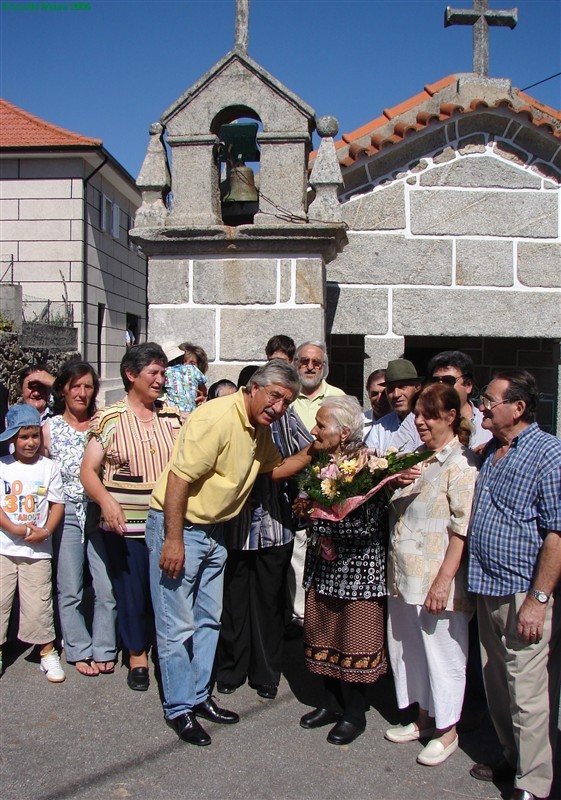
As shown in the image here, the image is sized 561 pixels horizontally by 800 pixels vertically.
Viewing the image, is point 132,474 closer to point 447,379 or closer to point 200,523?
point 200,523

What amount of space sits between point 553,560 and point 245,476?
1425 millimetres

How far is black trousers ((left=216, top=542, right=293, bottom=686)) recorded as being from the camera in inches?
154

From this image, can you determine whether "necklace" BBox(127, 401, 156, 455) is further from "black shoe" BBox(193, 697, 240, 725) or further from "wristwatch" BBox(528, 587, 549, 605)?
"wristwatch" BBox(528, 587, 549, 605)

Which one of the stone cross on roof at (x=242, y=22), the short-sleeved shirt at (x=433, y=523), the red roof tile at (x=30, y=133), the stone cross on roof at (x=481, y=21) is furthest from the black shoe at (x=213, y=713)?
the red roof tile at (x=30, y=133)

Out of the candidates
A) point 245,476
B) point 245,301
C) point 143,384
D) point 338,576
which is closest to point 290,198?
point 245,301

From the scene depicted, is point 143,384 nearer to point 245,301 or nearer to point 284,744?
point 245,301

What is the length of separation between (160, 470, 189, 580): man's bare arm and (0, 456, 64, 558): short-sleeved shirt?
1.08 meters

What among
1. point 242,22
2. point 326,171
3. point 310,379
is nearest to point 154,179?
point 326,171

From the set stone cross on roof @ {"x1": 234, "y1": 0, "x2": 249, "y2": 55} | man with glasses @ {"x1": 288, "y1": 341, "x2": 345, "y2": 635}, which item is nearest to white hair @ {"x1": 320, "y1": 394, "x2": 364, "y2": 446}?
man with glasses @ {"x1": 288, "y1": 341, "x2": 345, "y2": 635}

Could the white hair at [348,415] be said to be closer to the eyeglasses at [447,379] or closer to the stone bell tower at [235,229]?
the eyeglasses at [447,379]

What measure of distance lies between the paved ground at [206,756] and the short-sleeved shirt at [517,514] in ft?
2.93

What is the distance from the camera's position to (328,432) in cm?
350

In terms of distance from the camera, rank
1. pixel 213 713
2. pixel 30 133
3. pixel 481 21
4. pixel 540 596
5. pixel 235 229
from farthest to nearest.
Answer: pixel 30 133
pixel 481 21
pixel 235 229
pixel 213 713
pixel 540 596

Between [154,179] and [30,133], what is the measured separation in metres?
11.3
